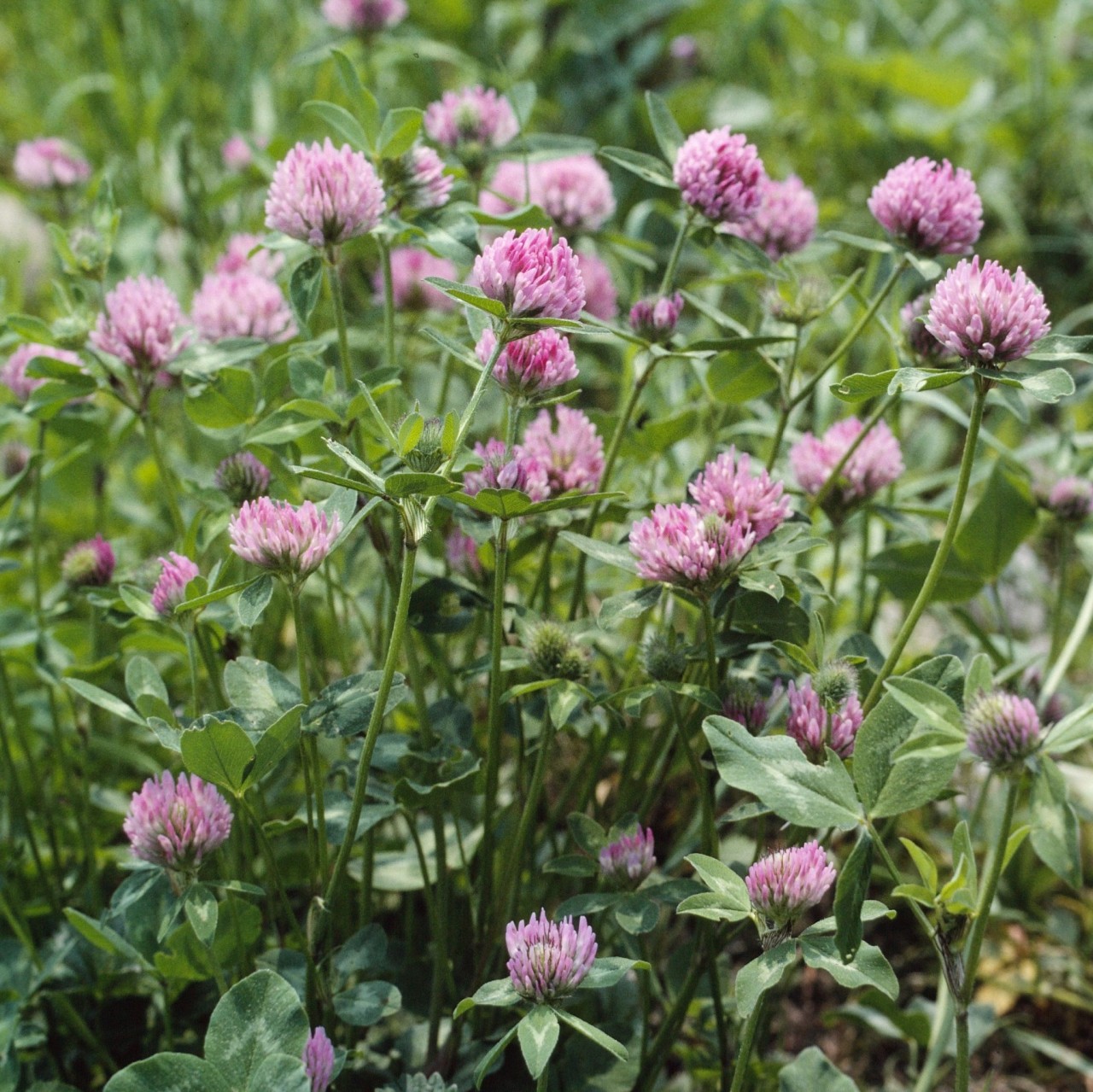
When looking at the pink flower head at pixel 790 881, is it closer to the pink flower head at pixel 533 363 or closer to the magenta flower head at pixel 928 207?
the pink flower head at pixel 533 363

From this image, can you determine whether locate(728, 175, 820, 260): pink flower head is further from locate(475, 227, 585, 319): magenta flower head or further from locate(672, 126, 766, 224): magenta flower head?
locate(475, 227, 585, 319): magenta flower head

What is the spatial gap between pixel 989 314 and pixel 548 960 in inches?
24.5

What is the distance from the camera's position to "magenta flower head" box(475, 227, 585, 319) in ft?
3.33

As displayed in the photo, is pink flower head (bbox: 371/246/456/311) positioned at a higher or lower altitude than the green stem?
higher

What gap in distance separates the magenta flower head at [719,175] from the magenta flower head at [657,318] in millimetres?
98

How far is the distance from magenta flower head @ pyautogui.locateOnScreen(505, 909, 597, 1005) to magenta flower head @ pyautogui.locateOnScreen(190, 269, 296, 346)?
810 millimetres

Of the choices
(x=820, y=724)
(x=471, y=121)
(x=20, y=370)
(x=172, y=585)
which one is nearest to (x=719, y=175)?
(x=471, y=121)

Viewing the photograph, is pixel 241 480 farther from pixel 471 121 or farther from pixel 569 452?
pixel 471 121

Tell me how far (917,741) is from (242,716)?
59cm

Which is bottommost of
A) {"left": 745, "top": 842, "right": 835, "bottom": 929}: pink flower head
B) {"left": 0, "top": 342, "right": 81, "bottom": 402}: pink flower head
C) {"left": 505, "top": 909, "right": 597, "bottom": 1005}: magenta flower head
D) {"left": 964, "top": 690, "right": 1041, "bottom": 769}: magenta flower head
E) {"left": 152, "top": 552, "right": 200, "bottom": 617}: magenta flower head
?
{"left": 505, "top": 909, "right": 597, "bottom": 1005}: magenta flower head

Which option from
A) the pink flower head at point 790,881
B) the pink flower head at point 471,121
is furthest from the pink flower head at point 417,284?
the pink flower head at point 790,881

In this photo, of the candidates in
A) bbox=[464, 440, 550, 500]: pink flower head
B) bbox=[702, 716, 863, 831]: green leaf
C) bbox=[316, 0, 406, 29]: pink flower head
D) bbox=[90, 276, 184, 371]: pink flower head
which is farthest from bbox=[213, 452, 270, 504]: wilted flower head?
bbox=[316, 0, 406, 29]: pink flower head

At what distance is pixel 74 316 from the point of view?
1377 millimetres

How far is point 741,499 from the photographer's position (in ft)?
3.78
